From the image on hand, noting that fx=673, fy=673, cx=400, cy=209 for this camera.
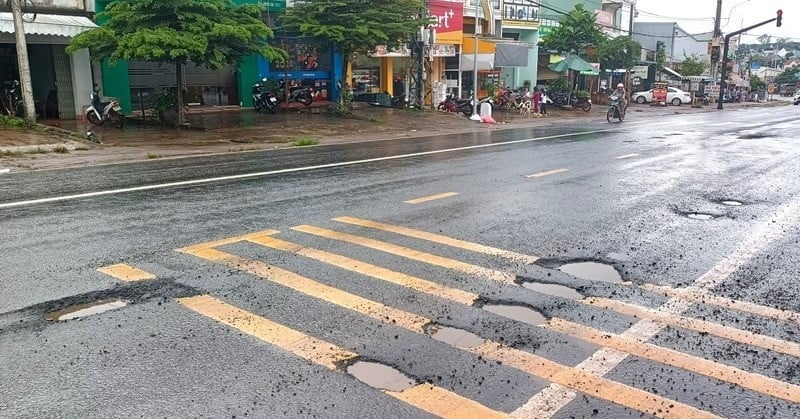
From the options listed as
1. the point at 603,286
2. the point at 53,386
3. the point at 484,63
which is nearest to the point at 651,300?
the point at 603,286

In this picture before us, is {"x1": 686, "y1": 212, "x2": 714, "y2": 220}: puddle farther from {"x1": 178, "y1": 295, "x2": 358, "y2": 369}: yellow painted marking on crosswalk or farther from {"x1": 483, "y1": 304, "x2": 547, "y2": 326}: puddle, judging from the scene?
{"x1": 178, "y1": 295, "x2": 358, "y2": 369}: yellow painted marking on crosswalk

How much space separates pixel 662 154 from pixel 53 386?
574 inches

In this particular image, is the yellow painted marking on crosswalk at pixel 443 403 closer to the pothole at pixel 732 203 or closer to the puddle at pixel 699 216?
the puddle at pixel 699 216

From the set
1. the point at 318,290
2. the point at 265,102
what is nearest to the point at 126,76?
the point at 265,102

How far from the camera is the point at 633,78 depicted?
53.2 metres

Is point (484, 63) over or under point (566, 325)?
over

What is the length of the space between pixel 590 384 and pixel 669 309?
1.67 meters

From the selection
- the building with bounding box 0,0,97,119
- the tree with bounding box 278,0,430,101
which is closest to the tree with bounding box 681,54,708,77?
the tree with bounding box 278,0,430,101

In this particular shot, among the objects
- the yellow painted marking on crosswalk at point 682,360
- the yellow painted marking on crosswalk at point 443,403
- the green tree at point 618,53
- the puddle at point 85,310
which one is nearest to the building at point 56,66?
the puddle at point 85,310

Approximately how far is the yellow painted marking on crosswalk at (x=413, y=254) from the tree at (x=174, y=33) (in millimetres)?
10994

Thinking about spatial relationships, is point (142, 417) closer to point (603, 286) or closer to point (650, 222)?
point (603, 286)

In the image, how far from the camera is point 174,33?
16891 millimetres

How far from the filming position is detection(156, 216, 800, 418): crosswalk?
380cm

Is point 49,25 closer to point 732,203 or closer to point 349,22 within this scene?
point 349,22
